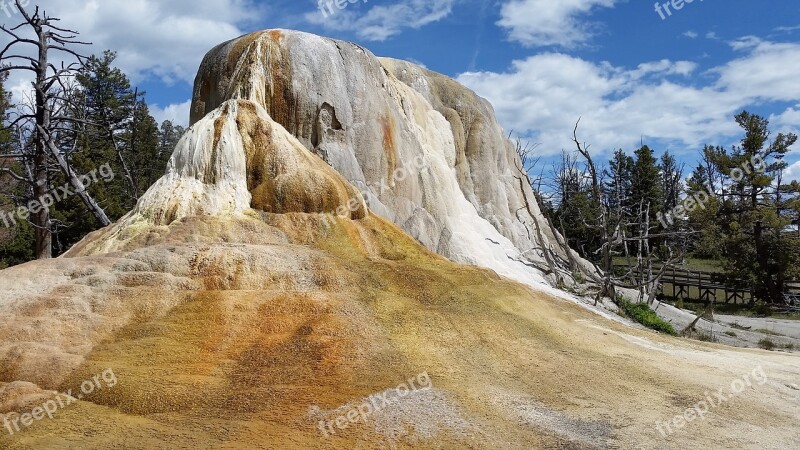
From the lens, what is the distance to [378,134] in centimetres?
1838

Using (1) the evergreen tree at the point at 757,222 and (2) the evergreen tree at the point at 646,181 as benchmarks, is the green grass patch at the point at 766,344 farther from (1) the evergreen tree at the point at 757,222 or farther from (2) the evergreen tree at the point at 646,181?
(2) the evergreen tree at the point at 646,181

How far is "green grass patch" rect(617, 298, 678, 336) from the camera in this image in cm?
1839

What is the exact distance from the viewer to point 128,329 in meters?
8.52

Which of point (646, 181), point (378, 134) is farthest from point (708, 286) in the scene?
point (378, 134)

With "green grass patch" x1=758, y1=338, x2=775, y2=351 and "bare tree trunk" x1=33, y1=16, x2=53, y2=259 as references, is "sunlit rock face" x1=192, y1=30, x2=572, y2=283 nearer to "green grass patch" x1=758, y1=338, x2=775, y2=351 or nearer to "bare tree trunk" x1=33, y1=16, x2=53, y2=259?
"bare tree trunk" x1=33, y1=16, x2=53, y2=259

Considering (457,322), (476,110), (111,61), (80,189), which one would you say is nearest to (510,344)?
(457,322)

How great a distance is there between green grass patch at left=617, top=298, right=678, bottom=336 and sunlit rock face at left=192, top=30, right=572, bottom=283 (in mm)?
2940

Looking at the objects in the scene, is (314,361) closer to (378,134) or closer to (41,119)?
(41,119)

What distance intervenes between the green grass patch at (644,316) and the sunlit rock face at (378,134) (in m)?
2.94

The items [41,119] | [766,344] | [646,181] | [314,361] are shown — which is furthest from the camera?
[646,181]

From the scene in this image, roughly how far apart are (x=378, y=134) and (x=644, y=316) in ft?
29.6

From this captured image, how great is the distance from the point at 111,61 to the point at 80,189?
98.5ft

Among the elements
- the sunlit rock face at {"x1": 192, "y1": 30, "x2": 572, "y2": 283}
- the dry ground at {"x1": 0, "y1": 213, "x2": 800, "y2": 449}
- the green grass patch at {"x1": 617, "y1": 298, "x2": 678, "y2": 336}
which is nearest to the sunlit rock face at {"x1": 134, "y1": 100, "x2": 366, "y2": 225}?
the dry ground at {"x1": 0, "y1": 213, "x2": 800, "y2": 449}

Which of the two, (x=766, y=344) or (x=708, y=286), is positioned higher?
(x=708, y=286)
